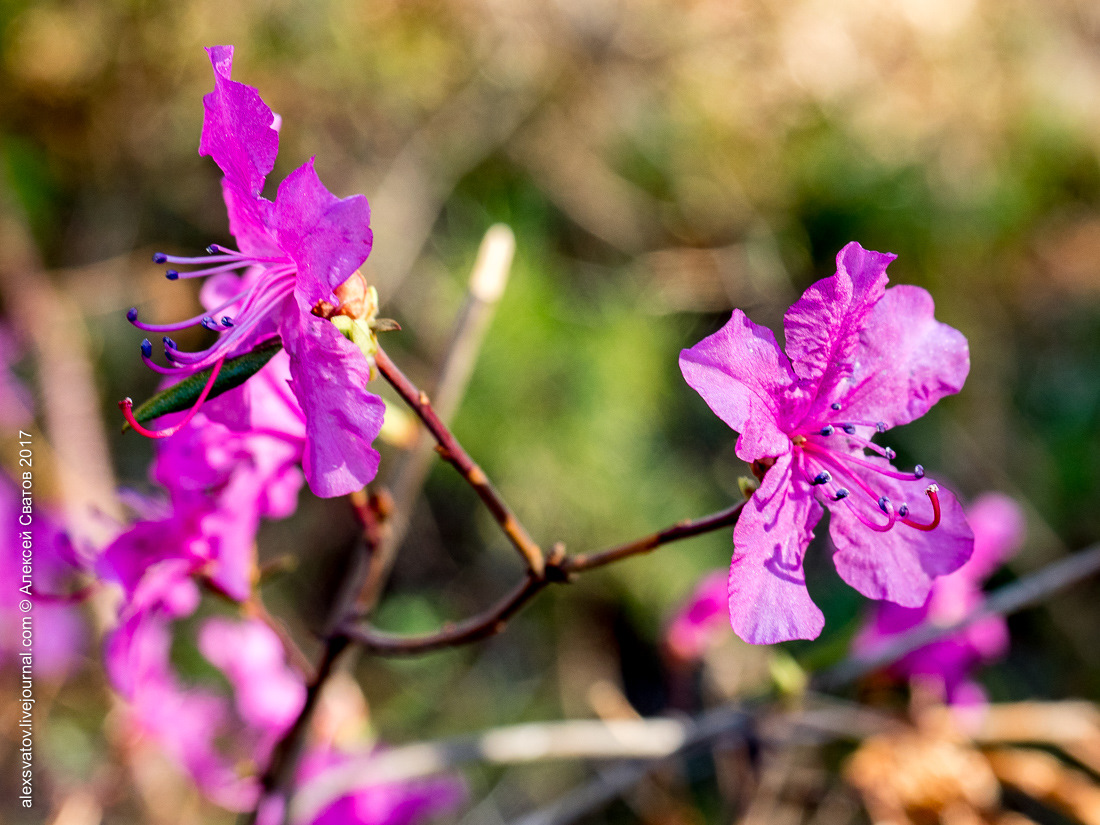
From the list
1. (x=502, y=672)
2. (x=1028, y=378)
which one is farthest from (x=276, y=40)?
(x=1028, y=378)

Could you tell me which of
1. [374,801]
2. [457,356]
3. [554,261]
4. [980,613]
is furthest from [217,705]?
[554,261]

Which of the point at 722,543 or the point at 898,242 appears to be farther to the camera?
the point at 898,242

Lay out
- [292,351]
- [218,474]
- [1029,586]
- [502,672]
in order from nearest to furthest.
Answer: [292,351] < [218,474] < [1029,586] < [502,672]

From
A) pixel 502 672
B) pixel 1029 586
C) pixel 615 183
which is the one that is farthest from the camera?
pixel 615 183

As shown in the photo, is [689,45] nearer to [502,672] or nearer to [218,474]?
[502,672]

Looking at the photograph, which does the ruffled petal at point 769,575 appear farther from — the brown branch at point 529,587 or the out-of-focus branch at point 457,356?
the out-of-focus branch at point 457,356

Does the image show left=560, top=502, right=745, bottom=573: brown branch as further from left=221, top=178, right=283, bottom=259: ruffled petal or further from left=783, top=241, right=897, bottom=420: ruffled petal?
left=221, top=178, right=283, bottom=259: ruffled petal
